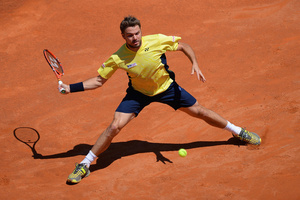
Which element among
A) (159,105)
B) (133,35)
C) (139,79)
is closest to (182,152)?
(139,79)

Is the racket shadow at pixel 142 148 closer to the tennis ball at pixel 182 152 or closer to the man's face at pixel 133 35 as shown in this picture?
the tennis ball at pixel 182 152

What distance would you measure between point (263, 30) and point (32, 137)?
5867mm

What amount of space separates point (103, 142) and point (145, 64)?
133cm

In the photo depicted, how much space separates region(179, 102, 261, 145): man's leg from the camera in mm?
6121

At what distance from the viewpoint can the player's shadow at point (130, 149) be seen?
255 inches

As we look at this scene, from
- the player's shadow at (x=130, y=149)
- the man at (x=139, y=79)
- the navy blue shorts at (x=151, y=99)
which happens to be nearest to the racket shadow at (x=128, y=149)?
the player's shadow at (x=130, y=149)

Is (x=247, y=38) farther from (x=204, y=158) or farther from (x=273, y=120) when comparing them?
(x=204, y=158)

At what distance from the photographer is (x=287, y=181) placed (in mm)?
5367

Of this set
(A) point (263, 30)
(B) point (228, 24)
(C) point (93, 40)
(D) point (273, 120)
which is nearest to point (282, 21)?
(A) point (263, 30)

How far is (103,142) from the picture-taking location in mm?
5957

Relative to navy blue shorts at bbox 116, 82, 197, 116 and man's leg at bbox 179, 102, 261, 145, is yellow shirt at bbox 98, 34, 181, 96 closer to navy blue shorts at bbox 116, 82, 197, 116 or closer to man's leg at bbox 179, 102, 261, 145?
navy blue shorts at bbox 116, 82, 197, 116

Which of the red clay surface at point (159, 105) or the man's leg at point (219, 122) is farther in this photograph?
the man's leg at point (219, 122)

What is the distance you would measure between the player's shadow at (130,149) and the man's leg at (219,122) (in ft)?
0.72

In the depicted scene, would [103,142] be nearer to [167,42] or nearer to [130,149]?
[130,149]
